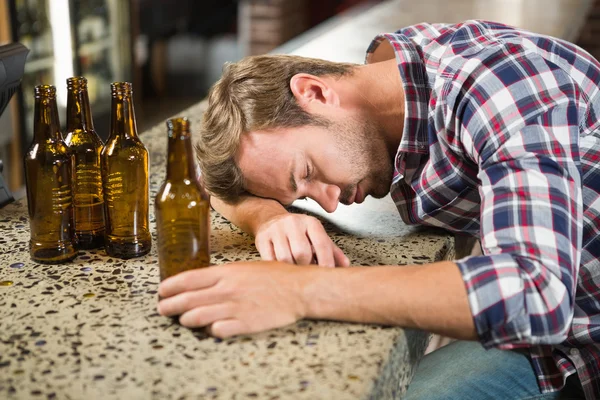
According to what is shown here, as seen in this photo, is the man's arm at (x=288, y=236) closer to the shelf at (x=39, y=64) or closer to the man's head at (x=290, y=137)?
the man's head at (x=290, y=137)

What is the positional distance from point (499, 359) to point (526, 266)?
1.89 ft

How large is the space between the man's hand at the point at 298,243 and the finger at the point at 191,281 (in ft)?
0.67

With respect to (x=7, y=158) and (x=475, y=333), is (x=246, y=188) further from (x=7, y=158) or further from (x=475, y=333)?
(x=7, y=158)

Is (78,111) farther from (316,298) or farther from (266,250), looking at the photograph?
(316,298)

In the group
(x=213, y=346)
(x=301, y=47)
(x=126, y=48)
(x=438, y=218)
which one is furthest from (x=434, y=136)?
(x=126, y=48)

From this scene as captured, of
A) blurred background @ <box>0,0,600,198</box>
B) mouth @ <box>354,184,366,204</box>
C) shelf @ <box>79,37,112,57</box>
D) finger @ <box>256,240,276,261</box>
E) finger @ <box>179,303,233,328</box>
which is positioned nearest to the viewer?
finger @ <box>179,303,233,328</box>

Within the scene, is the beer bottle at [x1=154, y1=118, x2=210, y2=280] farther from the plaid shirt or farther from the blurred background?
the blurred background

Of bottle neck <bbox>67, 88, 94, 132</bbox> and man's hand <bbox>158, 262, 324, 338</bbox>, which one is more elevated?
bottle neck <bbox>67, 88, 94, 132</bbox>

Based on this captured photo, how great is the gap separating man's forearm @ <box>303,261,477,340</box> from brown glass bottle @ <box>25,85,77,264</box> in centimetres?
46

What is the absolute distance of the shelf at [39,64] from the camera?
3937mm

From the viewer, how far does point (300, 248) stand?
4.01 ft

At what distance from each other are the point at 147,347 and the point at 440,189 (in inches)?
27.1

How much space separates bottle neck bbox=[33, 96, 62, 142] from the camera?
1140 millimetres

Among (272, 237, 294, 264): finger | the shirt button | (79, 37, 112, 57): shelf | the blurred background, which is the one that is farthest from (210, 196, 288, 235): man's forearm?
(79, 37, 112, 57): shelf
